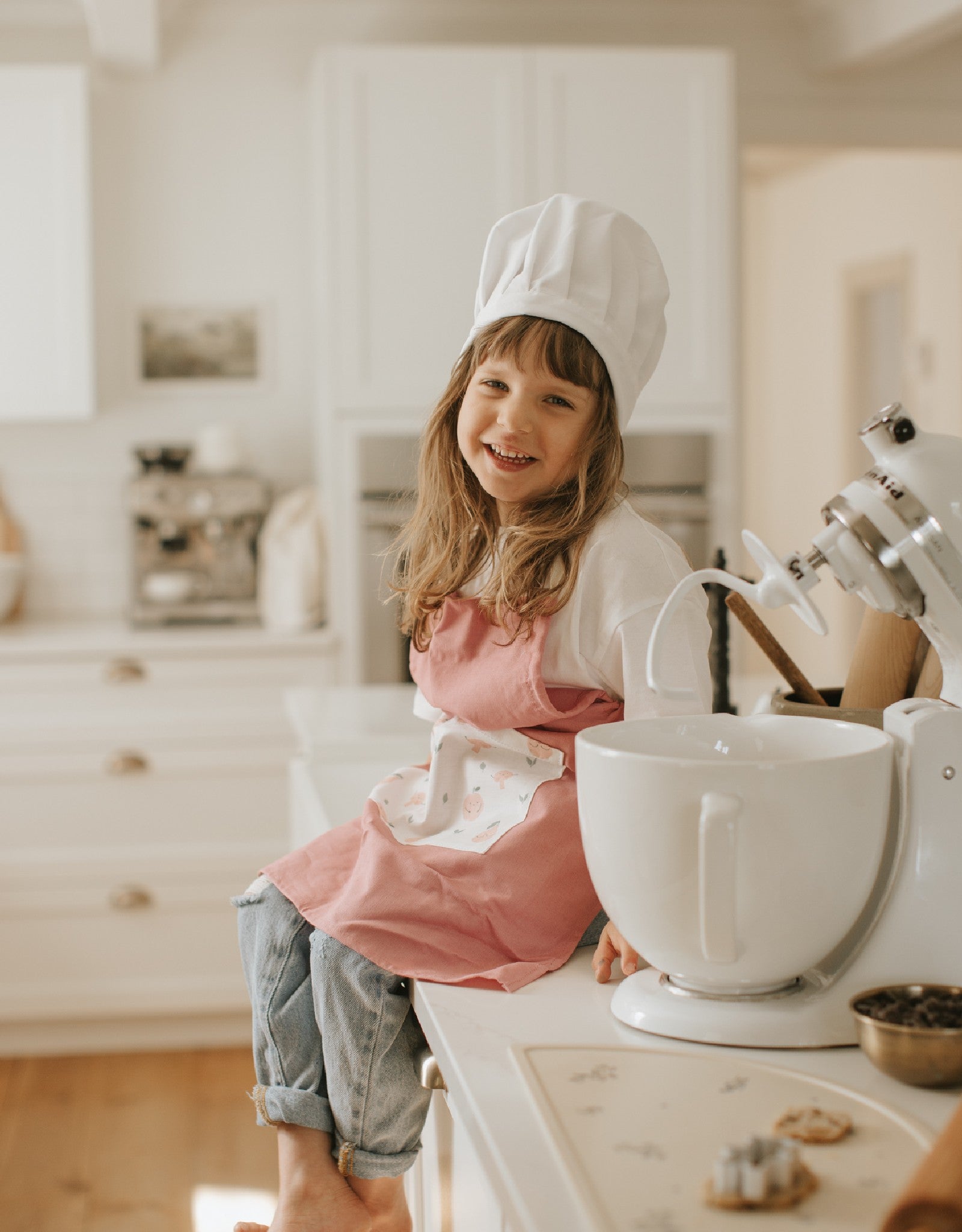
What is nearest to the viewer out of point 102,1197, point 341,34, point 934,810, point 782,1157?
point 782,1157

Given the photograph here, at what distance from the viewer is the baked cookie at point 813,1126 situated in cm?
63

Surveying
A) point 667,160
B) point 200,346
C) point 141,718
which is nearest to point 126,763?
point 141,718

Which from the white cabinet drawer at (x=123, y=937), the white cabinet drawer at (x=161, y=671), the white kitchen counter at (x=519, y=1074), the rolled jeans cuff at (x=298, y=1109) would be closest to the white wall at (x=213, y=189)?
the white cabinet drawer at (x=161, y=671)

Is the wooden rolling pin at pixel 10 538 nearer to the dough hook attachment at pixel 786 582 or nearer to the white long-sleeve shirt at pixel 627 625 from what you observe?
the white long-sleeve shirt at pixel 627 625

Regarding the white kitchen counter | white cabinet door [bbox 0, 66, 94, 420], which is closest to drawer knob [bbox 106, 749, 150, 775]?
white cabinet door [bbox 0, 66, 94, 420]

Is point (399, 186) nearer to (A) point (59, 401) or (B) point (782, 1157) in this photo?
(A) point (59, 401)

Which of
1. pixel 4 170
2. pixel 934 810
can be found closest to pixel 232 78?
pixel 4 170

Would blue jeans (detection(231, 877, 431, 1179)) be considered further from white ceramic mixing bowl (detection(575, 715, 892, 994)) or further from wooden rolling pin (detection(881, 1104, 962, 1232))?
wooden rolling pin (detection(881, 1104, 962, 1232))

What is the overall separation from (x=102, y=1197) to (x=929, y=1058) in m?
2.06

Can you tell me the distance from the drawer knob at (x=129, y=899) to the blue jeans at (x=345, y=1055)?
211cm

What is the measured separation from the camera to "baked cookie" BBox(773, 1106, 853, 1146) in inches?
24.8

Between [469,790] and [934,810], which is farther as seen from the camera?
[469,790]

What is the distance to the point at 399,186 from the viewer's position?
300 cm

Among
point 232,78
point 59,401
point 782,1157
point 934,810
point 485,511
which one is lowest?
point 782,1157
